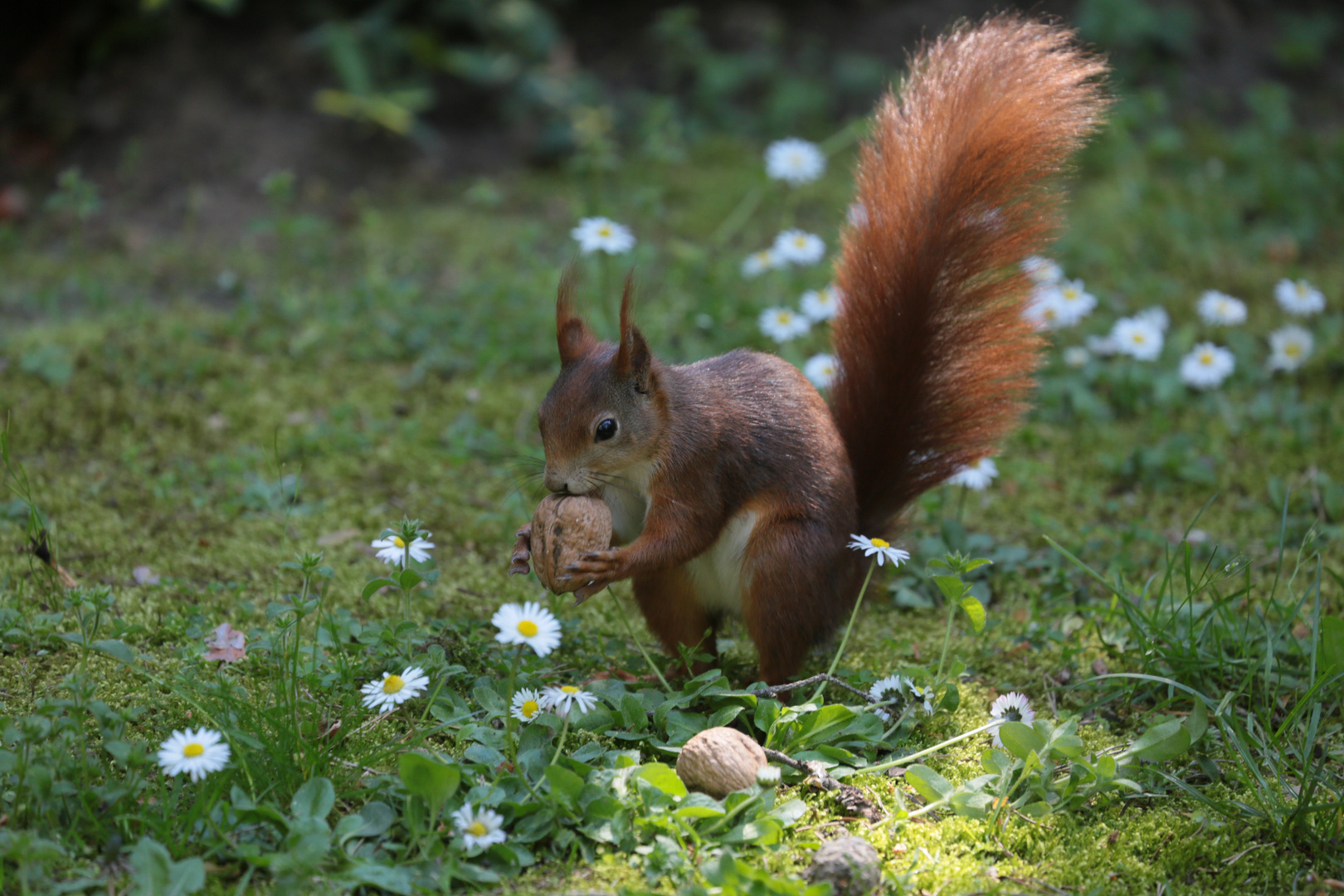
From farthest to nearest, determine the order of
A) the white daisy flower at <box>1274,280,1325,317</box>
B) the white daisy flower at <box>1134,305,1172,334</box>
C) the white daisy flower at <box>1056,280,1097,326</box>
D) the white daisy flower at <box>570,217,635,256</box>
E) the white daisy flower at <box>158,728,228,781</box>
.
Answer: the white daisy flower at <box>1134,305,1172,334</box> < the white daisy flower at <box>1274,280,1325,317</box> < the white daisy flower at <box>1056,280,1097,326</box> < the white daisy flower at <box>570,217,635,256</box> < the white daisy flower at <box>158,728,228,781</box>

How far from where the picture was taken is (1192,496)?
9.72 feet

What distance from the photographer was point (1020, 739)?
69.4 inches

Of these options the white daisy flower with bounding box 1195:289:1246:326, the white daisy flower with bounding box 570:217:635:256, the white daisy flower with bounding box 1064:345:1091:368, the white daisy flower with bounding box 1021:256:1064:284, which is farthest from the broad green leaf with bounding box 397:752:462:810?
the white daisy flower with bounding box 1195:289:1246:326

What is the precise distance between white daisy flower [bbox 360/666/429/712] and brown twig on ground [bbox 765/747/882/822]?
0.57 m

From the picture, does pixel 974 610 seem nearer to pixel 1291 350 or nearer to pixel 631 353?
pixel 631 353

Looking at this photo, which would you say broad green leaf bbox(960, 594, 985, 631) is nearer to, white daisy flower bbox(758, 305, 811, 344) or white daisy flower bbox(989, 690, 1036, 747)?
white daisy flower bbox(989, 690, 1036, 747)

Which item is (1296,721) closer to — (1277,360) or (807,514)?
(807,514)

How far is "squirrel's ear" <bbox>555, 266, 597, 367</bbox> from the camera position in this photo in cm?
212

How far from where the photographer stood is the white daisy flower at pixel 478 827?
61.3 inches

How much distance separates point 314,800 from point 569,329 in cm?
97

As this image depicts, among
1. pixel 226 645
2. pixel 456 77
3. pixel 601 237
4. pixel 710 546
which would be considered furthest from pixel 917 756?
pixel 456 77

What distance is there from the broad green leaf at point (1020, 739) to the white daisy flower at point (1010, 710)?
6.3 inches

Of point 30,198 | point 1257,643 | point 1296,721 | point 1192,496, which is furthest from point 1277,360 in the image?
point 30,198

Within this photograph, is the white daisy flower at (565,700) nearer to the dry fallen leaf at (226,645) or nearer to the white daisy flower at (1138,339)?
the dry fallen leaf at (226,645)
